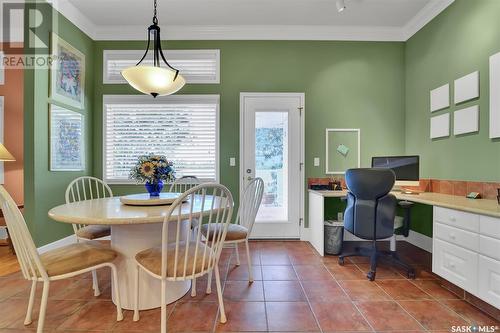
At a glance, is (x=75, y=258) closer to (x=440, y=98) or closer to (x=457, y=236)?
(x=457, y=236)

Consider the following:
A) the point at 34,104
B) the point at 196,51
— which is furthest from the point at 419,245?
the point at 34,104

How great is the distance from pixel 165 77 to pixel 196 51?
69.8 inches

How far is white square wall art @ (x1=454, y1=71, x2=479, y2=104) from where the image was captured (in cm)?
242

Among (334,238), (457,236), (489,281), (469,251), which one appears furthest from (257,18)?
(489,281)

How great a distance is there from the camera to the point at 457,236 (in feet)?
6.27

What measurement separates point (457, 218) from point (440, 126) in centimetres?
146

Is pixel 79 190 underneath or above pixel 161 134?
underneath

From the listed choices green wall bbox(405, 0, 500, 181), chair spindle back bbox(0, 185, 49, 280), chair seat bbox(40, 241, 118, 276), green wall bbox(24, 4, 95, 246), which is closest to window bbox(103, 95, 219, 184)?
green wall bbox(24, 4, 95, 246)

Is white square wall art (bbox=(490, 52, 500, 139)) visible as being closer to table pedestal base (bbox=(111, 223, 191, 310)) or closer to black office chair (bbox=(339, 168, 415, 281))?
black office chair (bbox=(339, 168, 415, 281))

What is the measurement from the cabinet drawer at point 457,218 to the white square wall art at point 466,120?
1.02 metres

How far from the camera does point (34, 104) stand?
2645mm

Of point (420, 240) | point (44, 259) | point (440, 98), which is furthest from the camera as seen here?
point (420, 240)

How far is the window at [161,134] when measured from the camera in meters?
3.56

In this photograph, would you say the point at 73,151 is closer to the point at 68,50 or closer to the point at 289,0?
the point at 68,50
